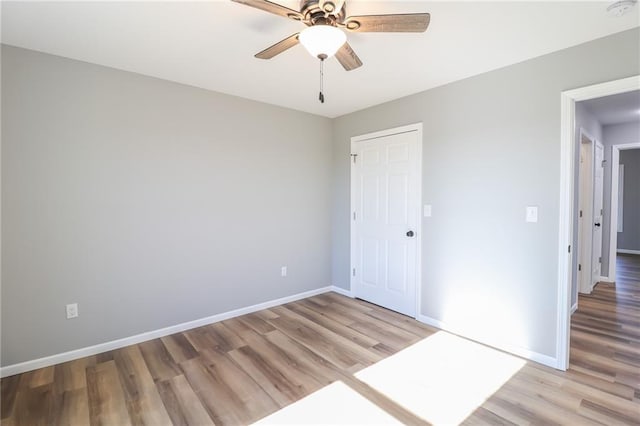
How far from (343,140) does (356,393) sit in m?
3.09

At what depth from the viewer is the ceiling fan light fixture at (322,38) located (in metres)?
1.56

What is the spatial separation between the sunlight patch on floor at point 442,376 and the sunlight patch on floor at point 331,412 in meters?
0.20

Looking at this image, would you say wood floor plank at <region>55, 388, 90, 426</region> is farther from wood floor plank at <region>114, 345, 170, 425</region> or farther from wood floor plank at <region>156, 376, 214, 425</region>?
wood floor plank at <region>156, 376, 214, 425</region>

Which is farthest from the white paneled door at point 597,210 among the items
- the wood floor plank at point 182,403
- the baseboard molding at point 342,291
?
the wood floor plank at point 182,403

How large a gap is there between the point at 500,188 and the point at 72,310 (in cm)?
384

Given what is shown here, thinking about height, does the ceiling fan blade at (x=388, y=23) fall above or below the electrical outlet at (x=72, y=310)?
above

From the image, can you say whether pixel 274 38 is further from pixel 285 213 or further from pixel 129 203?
pixel 285 213

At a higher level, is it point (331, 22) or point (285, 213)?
point (331, 22)

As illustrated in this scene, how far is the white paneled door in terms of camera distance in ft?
14.5

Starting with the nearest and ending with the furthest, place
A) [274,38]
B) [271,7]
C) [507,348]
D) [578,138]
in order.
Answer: [271,7] → [274,38] → [507,348] → [578,138]

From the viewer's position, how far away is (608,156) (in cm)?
473

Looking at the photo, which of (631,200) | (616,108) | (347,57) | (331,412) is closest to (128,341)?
(331,412)

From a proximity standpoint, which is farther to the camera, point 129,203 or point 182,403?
point 129,203

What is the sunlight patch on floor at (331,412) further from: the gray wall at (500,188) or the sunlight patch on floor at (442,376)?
the gray wall at (500,188)
